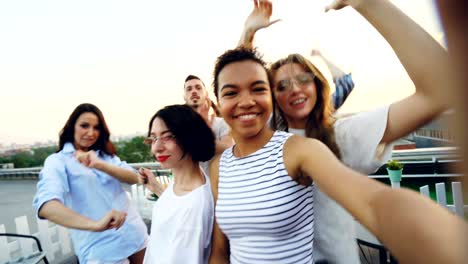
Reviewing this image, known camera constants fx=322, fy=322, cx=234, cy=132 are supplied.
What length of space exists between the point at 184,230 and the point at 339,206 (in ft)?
1.86

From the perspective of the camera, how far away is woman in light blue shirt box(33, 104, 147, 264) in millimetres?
1624

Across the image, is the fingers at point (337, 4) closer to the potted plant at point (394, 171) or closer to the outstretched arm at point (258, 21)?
the outstretched arm at point (258, 21)

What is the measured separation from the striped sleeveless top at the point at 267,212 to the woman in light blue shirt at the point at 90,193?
0.78 meters

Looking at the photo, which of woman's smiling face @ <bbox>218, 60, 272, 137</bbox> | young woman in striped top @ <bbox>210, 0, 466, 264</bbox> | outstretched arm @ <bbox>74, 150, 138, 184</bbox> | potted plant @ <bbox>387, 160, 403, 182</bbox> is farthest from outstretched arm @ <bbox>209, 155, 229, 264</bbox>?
potted plant @ <bbox>387, 160, 403, 182</bbox>

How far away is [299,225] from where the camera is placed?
3.22ft

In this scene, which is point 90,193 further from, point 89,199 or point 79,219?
point 79,219

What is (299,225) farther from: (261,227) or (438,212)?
(438,212)

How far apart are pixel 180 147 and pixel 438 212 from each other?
1.19 meters

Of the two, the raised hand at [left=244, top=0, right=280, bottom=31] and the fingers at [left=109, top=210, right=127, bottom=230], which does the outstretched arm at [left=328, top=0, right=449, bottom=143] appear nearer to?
the raised hand at [left=244, top=0, right=280, bottom=31]

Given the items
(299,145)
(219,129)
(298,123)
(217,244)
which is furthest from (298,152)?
(219,129)

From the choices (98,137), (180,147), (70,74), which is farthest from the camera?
(70,74)

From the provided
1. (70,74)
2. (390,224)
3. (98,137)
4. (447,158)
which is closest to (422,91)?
(390,224)

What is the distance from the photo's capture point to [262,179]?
39.4 inches

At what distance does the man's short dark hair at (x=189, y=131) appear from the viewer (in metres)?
1.40
